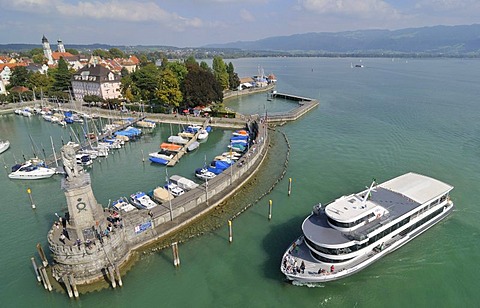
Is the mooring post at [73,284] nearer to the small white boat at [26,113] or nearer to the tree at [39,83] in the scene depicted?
the small white boat at [26,113]

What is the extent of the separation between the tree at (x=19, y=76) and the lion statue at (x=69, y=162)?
10088 cm

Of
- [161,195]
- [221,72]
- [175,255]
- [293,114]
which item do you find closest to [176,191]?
[161,195]

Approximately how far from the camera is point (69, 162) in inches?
966

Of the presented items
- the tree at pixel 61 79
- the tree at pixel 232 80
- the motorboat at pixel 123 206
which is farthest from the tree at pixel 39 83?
the motorboat at pixel 123 206

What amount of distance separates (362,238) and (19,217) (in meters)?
39.0

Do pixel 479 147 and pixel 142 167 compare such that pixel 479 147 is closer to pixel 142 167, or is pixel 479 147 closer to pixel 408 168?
pixel 408 168

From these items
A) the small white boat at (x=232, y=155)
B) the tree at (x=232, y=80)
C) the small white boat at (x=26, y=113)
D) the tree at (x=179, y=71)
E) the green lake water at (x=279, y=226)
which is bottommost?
the green lake water at (x=279, y=226)

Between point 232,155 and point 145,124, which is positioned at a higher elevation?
point 145,124

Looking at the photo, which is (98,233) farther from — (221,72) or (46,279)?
(221,72)

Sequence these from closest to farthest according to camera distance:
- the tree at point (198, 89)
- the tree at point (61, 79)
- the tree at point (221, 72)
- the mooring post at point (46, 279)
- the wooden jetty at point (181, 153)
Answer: the mooring post at point (46, 279) → the wooden jetty at point (181, 153) → the tree at point (198, 89) → the tree at point (61, 79) → the tree at point (221, 72)

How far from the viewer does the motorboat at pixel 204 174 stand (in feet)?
145

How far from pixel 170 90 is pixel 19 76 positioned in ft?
205

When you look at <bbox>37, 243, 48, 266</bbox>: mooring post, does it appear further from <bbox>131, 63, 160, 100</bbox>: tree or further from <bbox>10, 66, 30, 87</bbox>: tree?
<bbox>10, 66, 30, 87</bbox>: tree

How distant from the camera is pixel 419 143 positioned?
2333 inches
